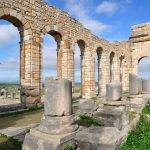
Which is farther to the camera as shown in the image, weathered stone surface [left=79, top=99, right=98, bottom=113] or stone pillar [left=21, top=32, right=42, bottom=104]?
stone pillar [left=21, top=32, right=42, bottom=104]

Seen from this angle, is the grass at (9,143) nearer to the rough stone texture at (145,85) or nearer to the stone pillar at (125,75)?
the rough stone texture at (145,85)

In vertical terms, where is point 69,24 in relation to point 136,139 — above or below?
above

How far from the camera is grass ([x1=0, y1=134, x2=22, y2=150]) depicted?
535cm

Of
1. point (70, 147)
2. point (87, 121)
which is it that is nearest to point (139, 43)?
point (87, 121)

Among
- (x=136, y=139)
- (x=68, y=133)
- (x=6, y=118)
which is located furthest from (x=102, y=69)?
(x=68, y=133)

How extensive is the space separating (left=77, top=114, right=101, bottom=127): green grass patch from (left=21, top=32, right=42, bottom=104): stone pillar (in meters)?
4.49

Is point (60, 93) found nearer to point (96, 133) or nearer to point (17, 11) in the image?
point (96, 133)

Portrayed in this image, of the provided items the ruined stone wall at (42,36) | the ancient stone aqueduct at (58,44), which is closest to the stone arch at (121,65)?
the ancient stone aqueduct at (58,44)

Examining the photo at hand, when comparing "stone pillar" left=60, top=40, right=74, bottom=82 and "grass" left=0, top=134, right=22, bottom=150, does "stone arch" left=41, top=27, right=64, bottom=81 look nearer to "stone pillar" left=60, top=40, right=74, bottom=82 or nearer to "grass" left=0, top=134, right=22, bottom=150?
"stone pillar" left=60, top=40, right=74, bottom=82

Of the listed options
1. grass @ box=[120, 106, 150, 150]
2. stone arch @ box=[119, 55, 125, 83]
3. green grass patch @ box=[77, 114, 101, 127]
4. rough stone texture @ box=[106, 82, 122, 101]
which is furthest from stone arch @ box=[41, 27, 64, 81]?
stone arch @ box=[119, 55, 125, 83]

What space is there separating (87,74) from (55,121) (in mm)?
13239

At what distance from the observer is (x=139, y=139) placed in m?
6.34

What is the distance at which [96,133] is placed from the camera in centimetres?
519

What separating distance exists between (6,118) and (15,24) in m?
4.92
